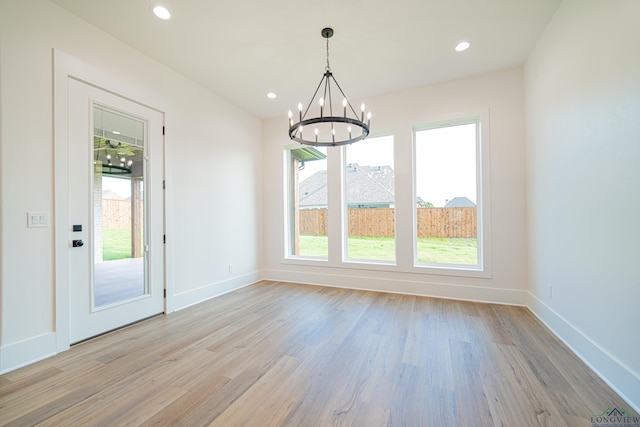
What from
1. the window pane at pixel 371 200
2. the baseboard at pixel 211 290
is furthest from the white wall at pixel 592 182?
the baseboard at pixel 211 290

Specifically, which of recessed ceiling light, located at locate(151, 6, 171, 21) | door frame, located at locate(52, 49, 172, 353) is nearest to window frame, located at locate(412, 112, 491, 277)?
recessed ceiling light, located at locate(151, 6, 171, 21)

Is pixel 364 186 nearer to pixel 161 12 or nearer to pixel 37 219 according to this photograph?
pixel 161 12

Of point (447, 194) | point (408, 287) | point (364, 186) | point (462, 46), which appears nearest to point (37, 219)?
point (364, 186)

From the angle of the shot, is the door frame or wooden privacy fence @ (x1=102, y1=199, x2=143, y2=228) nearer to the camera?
the door frame

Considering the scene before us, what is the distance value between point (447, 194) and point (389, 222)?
3.28ft

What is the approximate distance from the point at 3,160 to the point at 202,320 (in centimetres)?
231

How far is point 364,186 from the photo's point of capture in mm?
4543

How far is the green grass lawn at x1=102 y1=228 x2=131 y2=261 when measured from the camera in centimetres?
274

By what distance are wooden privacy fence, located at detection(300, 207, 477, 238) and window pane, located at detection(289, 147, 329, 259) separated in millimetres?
19

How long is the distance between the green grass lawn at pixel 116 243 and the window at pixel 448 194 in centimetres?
395

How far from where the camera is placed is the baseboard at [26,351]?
2029 mm

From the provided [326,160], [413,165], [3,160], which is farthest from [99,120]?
[413,165]
